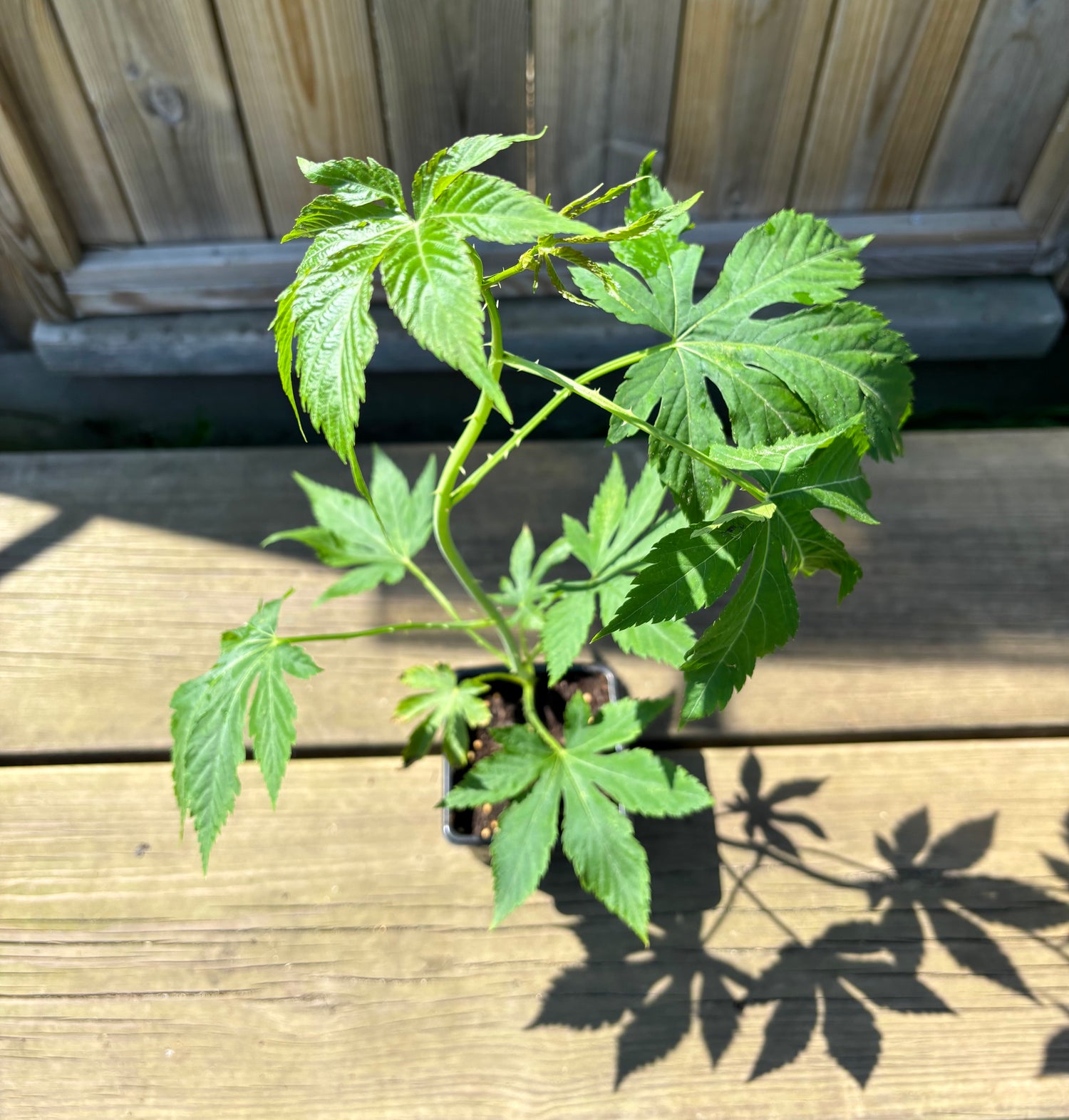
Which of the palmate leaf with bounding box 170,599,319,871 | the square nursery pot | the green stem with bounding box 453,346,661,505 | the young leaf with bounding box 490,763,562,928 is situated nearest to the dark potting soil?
the square nursery pot

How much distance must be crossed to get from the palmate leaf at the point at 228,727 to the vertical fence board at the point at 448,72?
2.75 feet

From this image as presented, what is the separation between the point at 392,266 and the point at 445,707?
1.38ft

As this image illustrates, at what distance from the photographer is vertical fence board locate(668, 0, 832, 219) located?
1087 mm

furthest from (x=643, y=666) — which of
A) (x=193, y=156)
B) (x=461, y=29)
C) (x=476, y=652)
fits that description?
(x=193, y=156)

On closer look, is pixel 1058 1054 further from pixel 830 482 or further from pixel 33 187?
pixel 33 187

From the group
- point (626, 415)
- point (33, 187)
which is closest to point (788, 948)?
point (626, 415)

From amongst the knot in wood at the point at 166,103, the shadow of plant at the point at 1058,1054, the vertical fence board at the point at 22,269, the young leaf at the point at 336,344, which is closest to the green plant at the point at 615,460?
the young leaf at the point at 336,344

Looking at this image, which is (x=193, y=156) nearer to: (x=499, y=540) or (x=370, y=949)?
(x=499, y=540)

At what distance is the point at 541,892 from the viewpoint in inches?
30.8

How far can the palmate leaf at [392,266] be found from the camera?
0.38 metres

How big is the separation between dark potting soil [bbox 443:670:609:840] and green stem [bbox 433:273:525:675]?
0.09 metres

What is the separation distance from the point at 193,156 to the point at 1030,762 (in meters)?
1.34

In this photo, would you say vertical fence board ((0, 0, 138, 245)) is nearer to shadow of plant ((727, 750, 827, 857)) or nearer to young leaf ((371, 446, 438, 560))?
young leaf ((371, 446, 438, 560))

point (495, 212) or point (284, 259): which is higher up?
point (495, 212)
